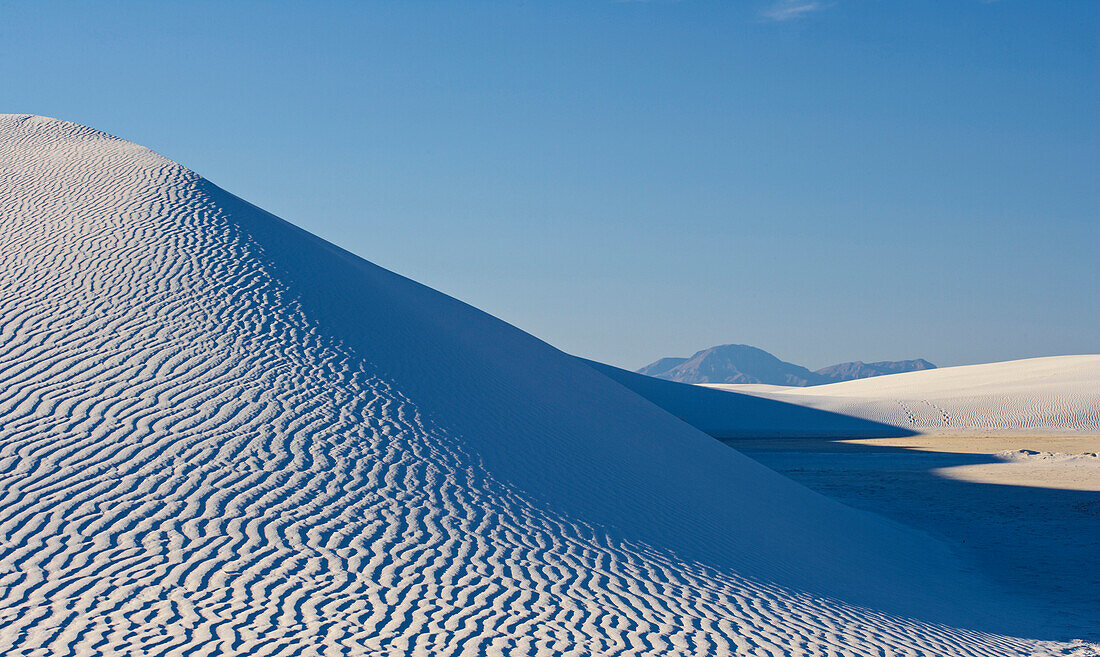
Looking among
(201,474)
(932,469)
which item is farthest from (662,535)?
(932,469)

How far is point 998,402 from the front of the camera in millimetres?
42906

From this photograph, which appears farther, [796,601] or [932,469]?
[932,469]

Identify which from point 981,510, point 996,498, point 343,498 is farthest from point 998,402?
point 343,498

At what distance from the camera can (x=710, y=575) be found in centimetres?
831

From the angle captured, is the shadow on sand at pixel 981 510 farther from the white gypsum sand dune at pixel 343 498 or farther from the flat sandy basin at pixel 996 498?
the white gypsum sand dune at pixel 343 498

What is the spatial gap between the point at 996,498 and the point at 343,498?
44.8 feet

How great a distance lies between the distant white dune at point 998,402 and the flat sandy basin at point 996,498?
703 cm

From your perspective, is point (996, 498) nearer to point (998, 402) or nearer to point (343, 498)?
point (343, 498)

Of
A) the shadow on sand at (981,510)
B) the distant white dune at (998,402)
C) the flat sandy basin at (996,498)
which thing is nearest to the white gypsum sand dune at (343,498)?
the shadow on sand at (981,510)

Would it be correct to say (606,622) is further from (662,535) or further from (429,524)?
(662,535)

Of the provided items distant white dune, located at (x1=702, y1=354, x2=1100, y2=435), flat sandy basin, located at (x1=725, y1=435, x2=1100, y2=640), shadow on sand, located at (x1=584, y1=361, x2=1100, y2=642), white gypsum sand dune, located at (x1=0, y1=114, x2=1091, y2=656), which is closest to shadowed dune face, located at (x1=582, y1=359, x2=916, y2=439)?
distant white dune, located at (x1=702, y1=354, x2=1100, y2=435)

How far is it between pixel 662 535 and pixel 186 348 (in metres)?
5.38

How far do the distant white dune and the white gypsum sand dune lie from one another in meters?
29.2

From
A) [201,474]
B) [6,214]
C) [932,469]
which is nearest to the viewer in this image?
[201,474]
